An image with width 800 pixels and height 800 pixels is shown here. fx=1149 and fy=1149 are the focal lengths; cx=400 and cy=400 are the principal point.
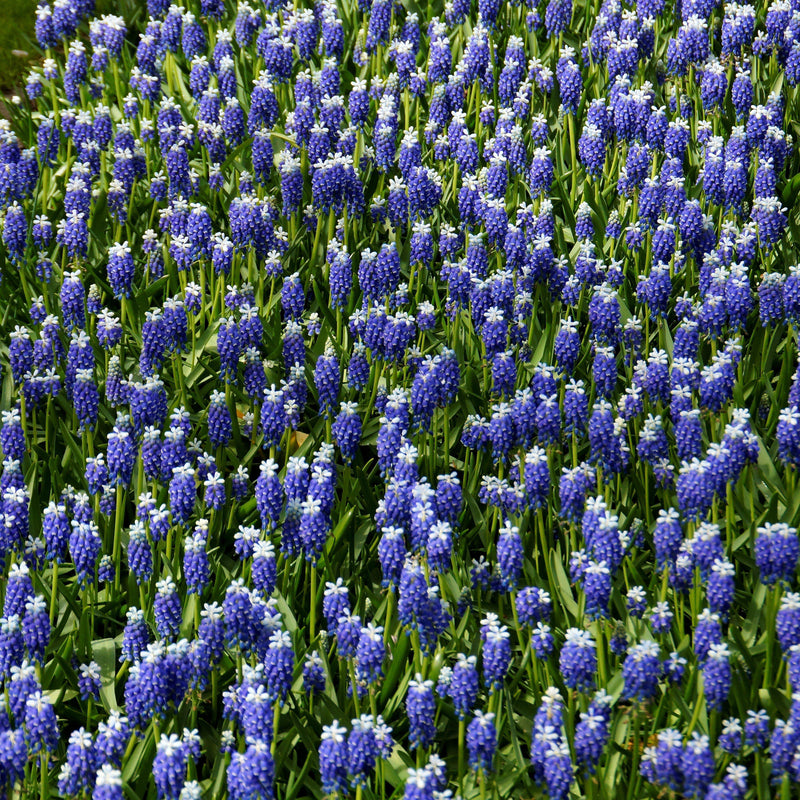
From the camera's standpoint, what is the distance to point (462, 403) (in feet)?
18.4

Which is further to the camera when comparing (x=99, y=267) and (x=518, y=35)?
(x=518, y=35)

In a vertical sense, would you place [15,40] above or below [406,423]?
above

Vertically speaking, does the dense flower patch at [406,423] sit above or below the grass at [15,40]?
below

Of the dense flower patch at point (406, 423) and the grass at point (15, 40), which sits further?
the grass at point (15, 40)

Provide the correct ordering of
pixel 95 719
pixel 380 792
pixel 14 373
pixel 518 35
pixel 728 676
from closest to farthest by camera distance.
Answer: pixel 728 676 → pixel 380 792 → pixel 95 719 → pixel 14 373 → pixel 518 35

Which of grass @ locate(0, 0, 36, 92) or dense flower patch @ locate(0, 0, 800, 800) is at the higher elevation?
grass @ locate(0, 0, 36, 92)

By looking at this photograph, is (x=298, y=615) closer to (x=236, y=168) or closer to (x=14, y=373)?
(x=14, y=373)

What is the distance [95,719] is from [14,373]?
180 cm

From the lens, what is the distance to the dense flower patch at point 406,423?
384 centimetres

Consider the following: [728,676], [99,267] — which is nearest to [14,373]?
[99,267]

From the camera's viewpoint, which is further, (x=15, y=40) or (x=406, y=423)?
(x=15, y=40)

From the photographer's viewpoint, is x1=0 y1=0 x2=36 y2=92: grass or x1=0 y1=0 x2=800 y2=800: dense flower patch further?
x1=0 y1=0 x2=36 y2=92: grass

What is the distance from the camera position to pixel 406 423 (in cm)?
484

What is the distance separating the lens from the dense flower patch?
384 cm
